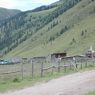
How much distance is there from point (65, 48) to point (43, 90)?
17707cm

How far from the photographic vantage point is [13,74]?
4031 cm

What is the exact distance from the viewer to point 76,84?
78.4ft

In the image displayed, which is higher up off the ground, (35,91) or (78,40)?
(78,40)

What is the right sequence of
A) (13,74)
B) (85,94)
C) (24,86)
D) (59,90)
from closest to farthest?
1. (85,94)
2. (59,90)
3. (24,86)
4. (13,74)

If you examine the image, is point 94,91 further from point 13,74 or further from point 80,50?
point 80,50

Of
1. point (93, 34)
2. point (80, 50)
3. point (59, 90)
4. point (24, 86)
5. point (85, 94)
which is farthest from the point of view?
point (93, 34)

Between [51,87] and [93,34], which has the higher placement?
[93,34]

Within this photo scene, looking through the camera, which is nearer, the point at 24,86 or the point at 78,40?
the point at 24,86

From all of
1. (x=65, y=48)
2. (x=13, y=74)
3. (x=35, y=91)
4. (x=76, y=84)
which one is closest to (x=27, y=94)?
(x=35, y=91)

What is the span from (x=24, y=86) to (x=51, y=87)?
8.44 ft

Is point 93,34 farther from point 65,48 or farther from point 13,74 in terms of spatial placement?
point 13,74

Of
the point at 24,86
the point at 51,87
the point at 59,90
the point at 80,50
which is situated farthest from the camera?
the point at 80,50

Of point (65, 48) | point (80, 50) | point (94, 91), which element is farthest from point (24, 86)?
point (65, 48)

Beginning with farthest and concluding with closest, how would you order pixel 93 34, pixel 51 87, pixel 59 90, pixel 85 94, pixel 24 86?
pixel 93 34 < pixel 24 86 < pixel 51 87 < pixel 59 90 < pixel 85 94
